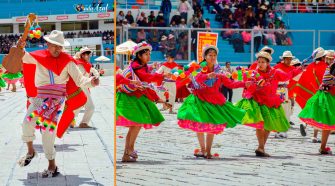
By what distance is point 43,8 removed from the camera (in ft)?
14.9

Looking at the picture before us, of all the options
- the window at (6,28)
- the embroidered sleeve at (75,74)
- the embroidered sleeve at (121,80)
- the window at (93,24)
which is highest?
the window at (93,24)

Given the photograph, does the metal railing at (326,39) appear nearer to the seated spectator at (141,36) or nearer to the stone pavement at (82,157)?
the seated spectator at (141,36)

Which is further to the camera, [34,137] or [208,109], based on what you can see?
[208,109]

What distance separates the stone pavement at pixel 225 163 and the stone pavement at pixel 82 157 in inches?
12.9

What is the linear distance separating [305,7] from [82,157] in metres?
20.5

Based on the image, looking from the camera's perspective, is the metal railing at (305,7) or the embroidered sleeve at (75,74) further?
the metal railing at (305,7)

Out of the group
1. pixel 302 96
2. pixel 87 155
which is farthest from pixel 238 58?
pixel 87 155

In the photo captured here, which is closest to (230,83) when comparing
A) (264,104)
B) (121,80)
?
(264,104)

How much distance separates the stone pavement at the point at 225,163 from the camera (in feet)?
19.0

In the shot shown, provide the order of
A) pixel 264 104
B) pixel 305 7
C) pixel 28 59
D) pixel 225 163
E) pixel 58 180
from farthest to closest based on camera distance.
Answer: pixel 305 7, pixel 264 104, pixel 225 163, pixel 28 59, pixel 58 180

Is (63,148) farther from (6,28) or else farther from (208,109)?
(6,28)

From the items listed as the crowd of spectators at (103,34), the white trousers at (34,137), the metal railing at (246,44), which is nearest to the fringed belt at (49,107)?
the white trousers at (34,137)

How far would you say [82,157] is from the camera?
225 inches

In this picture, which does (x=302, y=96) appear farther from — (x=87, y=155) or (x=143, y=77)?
(x=87, y=155)
